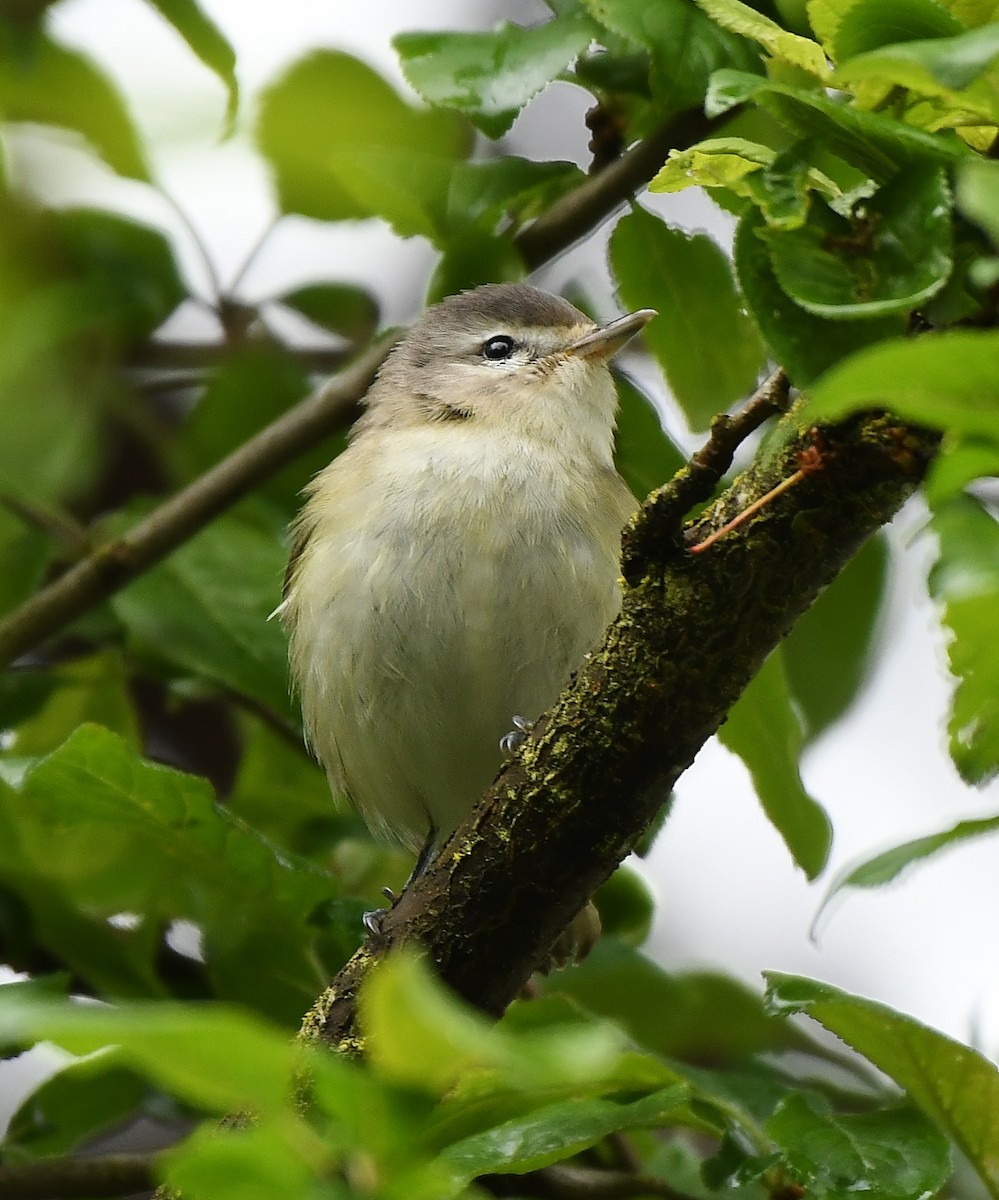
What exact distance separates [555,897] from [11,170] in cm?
263

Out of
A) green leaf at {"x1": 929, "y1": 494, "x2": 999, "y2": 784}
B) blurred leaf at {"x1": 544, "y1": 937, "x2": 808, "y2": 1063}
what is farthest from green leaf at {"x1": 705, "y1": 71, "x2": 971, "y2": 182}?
blurred leaf at {"x1": 544, "y1": 937, "x2": 808, "y2": 1063}

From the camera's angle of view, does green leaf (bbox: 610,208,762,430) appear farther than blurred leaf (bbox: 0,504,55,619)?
No

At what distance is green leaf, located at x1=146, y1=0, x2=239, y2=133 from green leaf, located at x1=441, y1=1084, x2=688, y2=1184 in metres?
2.12

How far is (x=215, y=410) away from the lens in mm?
4102

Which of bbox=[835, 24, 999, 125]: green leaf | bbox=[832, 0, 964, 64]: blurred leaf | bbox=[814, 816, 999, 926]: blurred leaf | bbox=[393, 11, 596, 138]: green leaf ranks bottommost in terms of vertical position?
bbox=[814, 816, 999, 926]: blurred leaf

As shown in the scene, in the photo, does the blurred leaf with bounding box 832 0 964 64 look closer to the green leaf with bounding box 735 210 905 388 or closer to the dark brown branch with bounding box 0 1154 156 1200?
the green leaf with bounding box 735 210 905 388

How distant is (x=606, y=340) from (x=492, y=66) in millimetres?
1634

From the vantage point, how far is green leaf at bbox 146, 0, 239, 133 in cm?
306

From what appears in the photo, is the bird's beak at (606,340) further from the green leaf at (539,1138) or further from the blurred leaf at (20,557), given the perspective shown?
the green leaf at (539,1138)

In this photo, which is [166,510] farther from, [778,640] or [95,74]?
[778,640]

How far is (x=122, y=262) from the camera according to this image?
12.9 ft

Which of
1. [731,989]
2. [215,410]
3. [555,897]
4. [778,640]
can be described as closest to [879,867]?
[778,640]

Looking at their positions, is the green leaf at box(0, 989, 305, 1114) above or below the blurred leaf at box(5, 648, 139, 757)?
below

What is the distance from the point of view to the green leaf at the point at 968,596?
1128 millimetres
